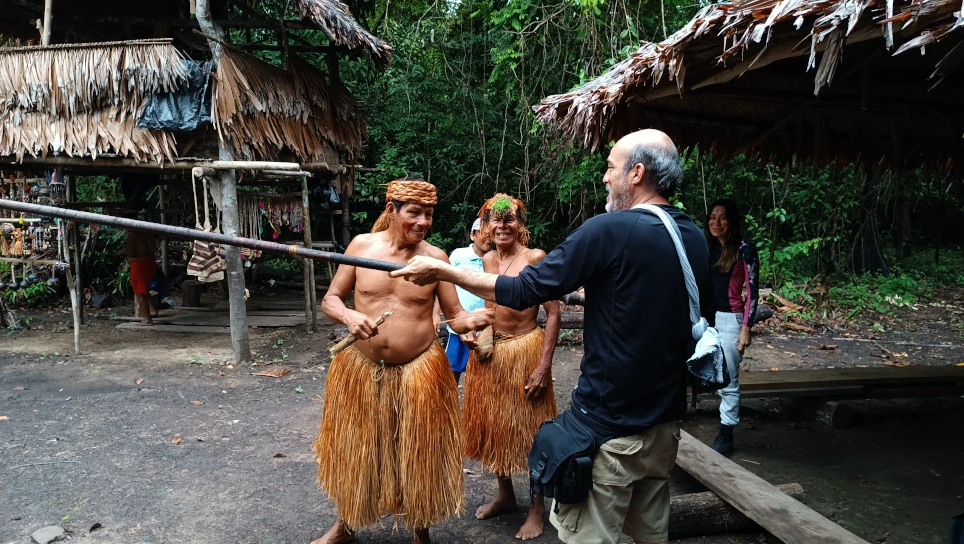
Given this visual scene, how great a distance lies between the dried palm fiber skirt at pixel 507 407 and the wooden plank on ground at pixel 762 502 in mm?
932

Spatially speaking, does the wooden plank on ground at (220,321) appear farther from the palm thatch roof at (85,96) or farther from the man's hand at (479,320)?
the man's hand at (479,320)

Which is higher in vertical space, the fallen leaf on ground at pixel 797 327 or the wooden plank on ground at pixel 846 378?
the wooden plank on ground at pixel 846 378

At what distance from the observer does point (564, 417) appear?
2332 mm

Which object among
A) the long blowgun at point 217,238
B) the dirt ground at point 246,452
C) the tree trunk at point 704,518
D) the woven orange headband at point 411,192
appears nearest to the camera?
the long blowgun at point 217,238

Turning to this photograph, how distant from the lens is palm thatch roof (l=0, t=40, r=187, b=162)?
22.4ft

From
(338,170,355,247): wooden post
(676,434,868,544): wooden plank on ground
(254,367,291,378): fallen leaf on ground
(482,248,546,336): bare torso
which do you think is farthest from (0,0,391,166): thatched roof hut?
(676,434,868,544): wooden plank on ground

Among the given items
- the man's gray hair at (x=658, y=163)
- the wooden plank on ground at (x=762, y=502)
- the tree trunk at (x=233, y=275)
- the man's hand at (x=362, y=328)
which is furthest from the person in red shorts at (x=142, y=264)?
the man's gray hair at (x=658, y=163)

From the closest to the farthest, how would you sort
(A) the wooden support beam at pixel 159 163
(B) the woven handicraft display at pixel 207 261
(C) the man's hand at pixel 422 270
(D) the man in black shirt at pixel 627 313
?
1. (D) the man in black shirt at pixel 627 313
2. (C) the man's hand at pixel 422 270
3. (A) the wooden support beam at pixel 159 163
4. (B) the woven handicraft display at pixel 207 261

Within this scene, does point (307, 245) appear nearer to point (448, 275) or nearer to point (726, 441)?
point (726, 441)

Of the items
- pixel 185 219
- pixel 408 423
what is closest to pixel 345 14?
pixel 185 219

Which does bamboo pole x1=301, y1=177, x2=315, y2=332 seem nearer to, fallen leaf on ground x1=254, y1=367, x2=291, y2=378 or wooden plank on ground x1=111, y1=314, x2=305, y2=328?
wooden plank on ground x1=111, y1=314, x2=305, y2=328

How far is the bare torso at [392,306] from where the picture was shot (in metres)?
3.03

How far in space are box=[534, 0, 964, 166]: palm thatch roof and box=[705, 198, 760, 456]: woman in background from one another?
2.99 feet

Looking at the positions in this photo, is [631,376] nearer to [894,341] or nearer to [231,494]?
[231,494]
